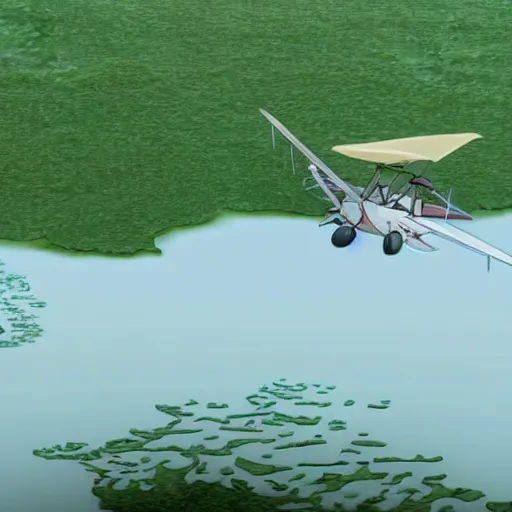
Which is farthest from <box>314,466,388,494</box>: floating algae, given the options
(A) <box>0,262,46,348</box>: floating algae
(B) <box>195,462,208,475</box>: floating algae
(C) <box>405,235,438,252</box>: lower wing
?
(A) <box>0,262,46,348</box>: floating algae

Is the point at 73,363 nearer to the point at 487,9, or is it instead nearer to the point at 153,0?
the point at 153,0

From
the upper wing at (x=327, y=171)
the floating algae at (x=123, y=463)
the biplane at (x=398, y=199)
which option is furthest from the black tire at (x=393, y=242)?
the floating algae at (x=123, y=463)

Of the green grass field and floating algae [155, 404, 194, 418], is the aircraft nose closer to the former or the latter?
the green grass field

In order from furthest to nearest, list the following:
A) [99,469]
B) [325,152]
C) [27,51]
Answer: [27,51], [325,152], [99,469]

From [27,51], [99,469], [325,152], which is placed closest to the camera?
[99,469]

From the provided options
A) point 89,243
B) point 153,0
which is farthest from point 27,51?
point 89,243
